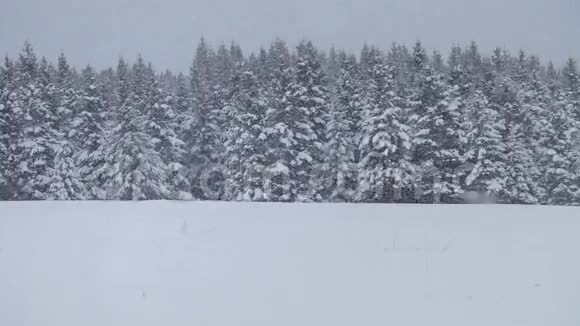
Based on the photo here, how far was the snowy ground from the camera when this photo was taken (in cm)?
566

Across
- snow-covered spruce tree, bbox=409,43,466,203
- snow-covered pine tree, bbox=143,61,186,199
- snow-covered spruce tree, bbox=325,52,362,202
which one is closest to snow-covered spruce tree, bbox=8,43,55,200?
snow-covered pine tree, bbox=143,61,186,199

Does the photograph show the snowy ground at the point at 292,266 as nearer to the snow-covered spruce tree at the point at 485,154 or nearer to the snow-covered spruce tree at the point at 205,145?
the snow-covered spruce tree at the point at 485,154

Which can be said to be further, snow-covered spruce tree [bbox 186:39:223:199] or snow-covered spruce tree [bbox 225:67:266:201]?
snow-covered spruce tree [bbox 186:39:223:199]

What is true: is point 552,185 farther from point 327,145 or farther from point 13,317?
point 13,317

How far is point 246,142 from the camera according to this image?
1246 inches

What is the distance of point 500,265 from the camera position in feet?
21.4

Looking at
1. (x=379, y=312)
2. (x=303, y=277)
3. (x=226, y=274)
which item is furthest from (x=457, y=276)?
(x=226, y=274)

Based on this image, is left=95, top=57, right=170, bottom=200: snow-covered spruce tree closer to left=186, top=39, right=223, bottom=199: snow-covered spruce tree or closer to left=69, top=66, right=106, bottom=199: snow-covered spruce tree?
left=69, top=66, right=106, bottom=199: snow-covered spruce tree

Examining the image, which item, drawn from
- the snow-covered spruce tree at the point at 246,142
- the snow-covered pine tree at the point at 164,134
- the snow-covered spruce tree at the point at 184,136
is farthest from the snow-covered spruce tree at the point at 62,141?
the snow-covered spruce tree at the point at 246,142

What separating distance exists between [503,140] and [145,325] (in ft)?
108

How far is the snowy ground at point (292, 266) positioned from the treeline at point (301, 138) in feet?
66.0

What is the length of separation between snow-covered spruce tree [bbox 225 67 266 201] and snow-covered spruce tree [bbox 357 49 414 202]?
6.20 m

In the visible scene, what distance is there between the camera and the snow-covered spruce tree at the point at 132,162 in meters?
32.3

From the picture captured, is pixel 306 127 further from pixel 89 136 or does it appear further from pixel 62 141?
pixel 89 136
